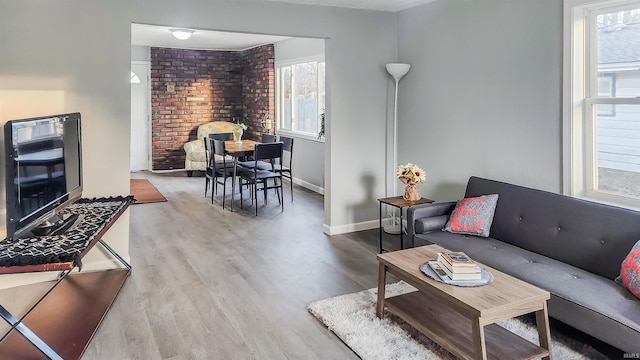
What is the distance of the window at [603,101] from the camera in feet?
10.2

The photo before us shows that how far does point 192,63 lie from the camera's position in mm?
9820

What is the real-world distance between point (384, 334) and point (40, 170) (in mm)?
2381

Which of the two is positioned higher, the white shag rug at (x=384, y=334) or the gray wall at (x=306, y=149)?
the gray wall at (x=306, y=149)

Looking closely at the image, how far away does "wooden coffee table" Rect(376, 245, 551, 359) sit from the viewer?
222 centimetres

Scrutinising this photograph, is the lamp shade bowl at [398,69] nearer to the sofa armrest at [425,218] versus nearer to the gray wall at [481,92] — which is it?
the gray wall at [481,92]

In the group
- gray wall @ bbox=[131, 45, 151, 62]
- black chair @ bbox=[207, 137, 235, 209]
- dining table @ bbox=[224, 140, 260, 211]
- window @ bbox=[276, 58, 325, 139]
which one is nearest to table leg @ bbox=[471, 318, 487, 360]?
dining table @ bbox=[224, 140, 260, 211]

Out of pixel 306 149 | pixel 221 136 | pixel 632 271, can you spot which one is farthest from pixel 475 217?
pixel 221 136

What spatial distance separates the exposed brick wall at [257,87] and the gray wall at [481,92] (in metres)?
4.23

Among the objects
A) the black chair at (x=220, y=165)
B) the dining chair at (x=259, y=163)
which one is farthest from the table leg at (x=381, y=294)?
the black chair at (x=220, y=165)

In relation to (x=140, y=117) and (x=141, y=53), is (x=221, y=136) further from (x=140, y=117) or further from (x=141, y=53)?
(x=141, y=53)

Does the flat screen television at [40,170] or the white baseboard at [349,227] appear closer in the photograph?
the flat screen television at [40,170]

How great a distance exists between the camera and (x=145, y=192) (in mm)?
7453

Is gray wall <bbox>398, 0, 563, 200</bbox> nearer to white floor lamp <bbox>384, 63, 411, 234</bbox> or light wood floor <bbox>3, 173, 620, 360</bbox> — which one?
white floor lamp <bbox>384, 63, 411, 234</bbox>

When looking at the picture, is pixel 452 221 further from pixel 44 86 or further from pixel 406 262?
pixel 44 86
